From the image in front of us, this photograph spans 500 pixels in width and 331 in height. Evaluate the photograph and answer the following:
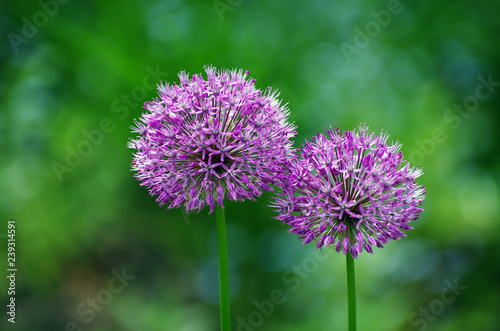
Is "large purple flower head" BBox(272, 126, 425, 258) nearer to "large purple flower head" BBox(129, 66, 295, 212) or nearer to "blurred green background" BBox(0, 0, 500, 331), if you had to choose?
"large purple flower head" BBox(129, 66, 295, 212)

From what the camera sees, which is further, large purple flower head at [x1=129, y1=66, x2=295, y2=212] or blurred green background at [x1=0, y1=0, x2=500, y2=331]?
blurred green background at [x1=0, y1=0, x2=500, y2=331]

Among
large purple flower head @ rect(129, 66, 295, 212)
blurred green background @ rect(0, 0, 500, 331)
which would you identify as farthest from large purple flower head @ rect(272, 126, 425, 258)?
blurred green background @ rect(0, 0, 500, 331)

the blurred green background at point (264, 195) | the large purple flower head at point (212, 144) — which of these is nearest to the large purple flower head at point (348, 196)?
the large purple flower head at point (212, 144)

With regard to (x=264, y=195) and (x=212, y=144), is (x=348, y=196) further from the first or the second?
(x=264, y=195)

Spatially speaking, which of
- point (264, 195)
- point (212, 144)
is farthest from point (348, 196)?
point (264, 195)

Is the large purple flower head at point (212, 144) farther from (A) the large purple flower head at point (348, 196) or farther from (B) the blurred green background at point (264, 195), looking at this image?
(B) the blurred green background at point (264, 195)

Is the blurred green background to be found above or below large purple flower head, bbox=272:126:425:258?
above

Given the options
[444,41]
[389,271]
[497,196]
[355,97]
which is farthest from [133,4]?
[497,196]
